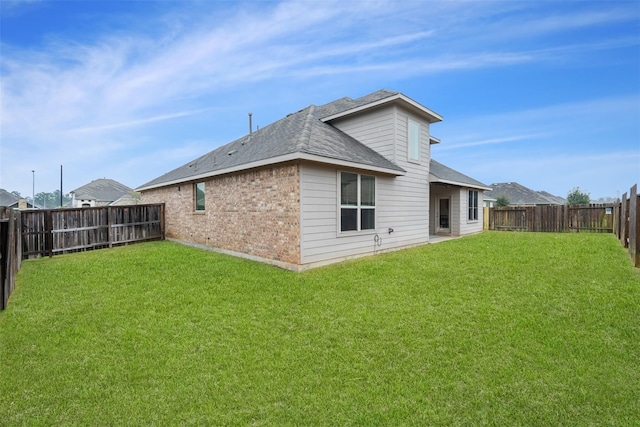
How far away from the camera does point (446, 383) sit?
316 centimetres

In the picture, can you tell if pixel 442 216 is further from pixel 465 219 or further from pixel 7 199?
pixel 7 199

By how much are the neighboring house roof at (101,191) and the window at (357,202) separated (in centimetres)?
3672

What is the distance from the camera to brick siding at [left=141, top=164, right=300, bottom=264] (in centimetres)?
785

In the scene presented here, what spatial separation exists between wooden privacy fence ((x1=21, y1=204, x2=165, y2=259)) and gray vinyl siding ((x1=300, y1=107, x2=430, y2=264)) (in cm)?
934

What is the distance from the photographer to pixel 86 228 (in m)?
11.6

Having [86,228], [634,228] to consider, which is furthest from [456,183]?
[86,228]

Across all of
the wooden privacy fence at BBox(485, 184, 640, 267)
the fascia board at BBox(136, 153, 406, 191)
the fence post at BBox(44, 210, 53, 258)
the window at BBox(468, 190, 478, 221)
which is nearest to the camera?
the fascia board at BBox(136, 153, 406, 191)

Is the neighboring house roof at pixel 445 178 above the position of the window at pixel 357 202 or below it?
above

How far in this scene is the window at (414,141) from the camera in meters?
11.4

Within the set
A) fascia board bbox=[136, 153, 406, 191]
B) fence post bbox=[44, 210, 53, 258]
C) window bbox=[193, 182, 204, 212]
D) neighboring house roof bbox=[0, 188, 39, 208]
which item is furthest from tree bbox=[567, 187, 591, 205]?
neighboring house roof bbox=[0, 188, 39, 208]

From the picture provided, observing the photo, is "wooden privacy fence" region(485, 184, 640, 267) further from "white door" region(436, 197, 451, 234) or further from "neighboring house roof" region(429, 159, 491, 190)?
"white door" region(436, 197, 451, 234)

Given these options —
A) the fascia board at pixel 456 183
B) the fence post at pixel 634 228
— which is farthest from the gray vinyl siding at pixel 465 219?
the fence post at pixel 634 228

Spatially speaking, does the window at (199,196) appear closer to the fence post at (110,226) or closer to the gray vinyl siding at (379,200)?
the fence post at (110,226)

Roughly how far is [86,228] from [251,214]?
24.0ft
